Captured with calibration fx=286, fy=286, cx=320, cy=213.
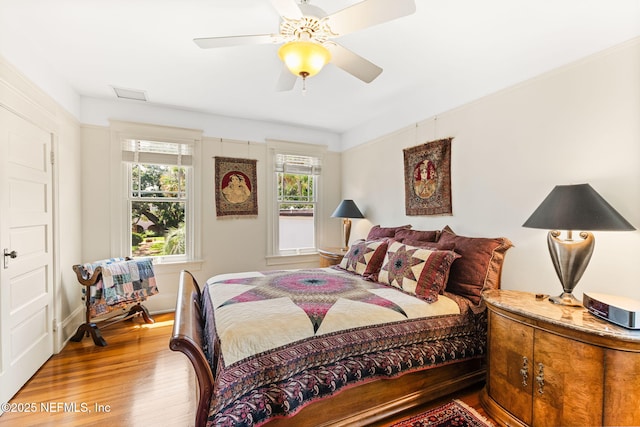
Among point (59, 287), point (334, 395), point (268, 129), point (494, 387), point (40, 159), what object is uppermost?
point (268, 129)

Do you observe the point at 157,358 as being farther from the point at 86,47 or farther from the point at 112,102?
the point at 112,102

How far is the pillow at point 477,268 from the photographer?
215cm

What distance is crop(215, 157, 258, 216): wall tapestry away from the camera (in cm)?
398

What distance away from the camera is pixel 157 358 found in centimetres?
260

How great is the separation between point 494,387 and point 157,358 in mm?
2716

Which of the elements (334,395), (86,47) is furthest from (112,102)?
(334,395)

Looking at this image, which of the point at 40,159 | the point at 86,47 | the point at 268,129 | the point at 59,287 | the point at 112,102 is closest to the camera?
the point at 86,47

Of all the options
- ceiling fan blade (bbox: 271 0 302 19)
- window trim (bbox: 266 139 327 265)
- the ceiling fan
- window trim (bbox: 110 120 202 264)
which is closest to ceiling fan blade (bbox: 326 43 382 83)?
the ceiling fan

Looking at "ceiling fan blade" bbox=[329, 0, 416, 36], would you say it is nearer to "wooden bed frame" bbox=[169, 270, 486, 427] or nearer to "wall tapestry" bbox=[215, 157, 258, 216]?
"wooden bed frame" bbox=[169, 270, 486, 427]

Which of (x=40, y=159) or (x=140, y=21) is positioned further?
(x=40, y=159)

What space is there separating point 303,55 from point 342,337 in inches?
62.3

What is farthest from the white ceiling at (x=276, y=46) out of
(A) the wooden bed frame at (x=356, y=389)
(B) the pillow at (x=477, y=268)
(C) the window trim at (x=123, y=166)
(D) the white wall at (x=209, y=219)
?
(A) the wooden bed frame at (x=356, y=389)

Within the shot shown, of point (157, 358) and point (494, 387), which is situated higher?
point (494, 387)

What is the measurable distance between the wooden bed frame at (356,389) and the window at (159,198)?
1.90 m
